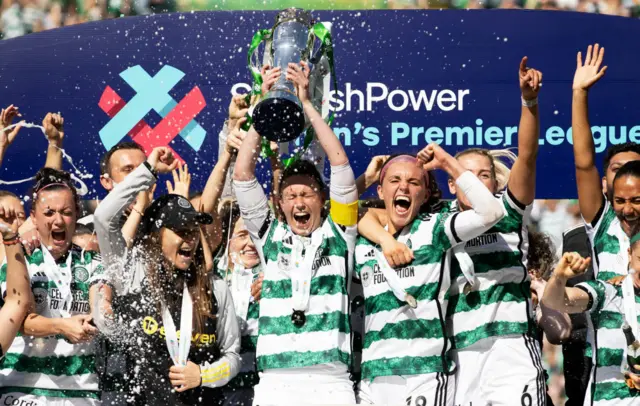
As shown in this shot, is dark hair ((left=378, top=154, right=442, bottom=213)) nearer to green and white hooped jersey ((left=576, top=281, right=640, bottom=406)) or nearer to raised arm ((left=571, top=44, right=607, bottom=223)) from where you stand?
raised arm ((left=571, top=44, right=607, bottom=223))

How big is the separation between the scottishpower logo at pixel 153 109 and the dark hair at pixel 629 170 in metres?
2.91

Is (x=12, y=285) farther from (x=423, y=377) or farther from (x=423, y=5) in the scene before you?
(x=423, y=5)

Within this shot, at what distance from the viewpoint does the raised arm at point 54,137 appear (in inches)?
252

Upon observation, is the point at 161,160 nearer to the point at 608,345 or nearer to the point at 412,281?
the point at 412,281

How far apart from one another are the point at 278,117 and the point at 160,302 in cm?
114

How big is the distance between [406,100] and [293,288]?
220cm

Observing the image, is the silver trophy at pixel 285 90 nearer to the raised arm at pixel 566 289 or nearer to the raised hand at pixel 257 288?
the raised hand at pixel 257 288

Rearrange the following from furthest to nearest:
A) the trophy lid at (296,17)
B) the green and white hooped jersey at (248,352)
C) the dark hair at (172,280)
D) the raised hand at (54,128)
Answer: the raised hand at (54,128)
the green and white hooped jersey at (248,352)
the trophy lid at (296,17)
the dark hair at (172,280)

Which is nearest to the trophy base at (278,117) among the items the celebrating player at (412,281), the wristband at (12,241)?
the celebrating player at (412,281)

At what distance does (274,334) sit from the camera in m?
5.24

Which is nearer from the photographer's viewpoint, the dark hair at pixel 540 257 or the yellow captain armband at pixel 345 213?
the yellow captain armband at pixel 345 213

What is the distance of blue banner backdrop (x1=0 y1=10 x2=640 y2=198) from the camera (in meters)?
6.96

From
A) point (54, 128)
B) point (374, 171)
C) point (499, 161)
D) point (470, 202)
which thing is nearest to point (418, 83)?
point (499, 161)

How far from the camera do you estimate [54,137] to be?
256 inches
